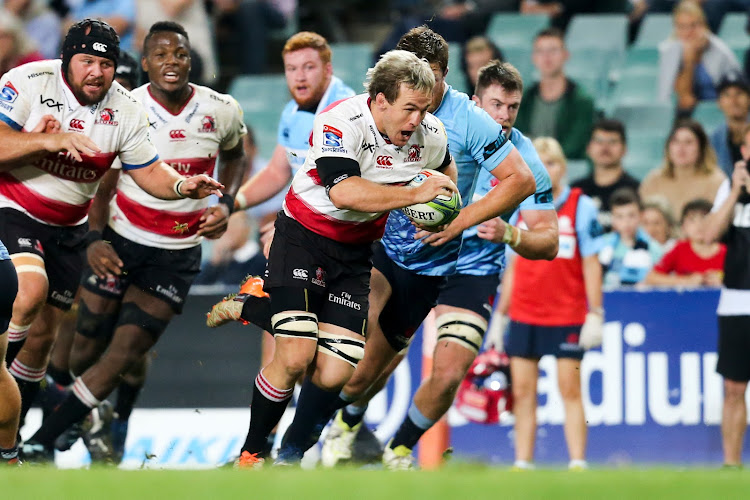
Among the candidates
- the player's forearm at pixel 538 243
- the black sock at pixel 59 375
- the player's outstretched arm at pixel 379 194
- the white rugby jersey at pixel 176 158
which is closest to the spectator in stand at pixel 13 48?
the black sock at pixel 59 375

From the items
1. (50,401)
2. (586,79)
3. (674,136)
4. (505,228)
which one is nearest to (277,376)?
(505,228)

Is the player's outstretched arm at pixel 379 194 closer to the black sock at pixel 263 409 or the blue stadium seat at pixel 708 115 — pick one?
the black sock at pixel 263 409

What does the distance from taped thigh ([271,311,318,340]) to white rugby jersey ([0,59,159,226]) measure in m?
1.92

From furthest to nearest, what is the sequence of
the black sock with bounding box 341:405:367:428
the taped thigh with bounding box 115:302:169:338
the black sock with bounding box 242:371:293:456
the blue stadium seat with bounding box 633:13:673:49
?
1. the blue stadium seat with bounding box 633:13:673:49
2. the black sock with bounding box 341:405:367:428
3. the taped thigh with bounding box 115:302:169:338
4. the black sock with bounding box 242:371:293:456

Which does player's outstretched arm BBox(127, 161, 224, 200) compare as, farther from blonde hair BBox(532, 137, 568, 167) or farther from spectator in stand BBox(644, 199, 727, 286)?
spectator in stand BBox(644, 199, 727, 286)

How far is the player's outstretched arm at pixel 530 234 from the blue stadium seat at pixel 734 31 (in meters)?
7.80

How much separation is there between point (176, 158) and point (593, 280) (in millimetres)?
4258

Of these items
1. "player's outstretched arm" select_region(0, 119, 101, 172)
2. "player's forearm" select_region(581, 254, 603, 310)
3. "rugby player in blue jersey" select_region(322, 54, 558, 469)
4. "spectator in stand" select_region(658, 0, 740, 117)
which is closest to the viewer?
"player's outstretched arm" select_region(0, 119, 101, 172)

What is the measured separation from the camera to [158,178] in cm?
877

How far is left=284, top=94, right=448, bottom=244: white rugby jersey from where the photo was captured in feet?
24.1

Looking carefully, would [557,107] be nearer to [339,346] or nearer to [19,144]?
[339,346]

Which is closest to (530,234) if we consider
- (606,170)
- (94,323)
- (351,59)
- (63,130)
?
(63,130)

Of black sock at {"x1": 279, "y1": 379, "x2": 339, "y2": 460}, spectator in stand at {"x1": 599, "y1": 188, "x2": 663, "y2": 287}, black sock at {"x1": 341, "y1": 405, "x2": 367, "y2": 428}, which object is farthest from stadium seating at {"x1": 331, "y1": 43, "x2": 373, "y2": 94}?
black sock at {"x1": 279, "y1": 379, "x2": 339, "y2": 460}

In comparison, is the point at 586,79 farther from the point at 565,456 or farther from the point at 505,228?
the point at 505,228
